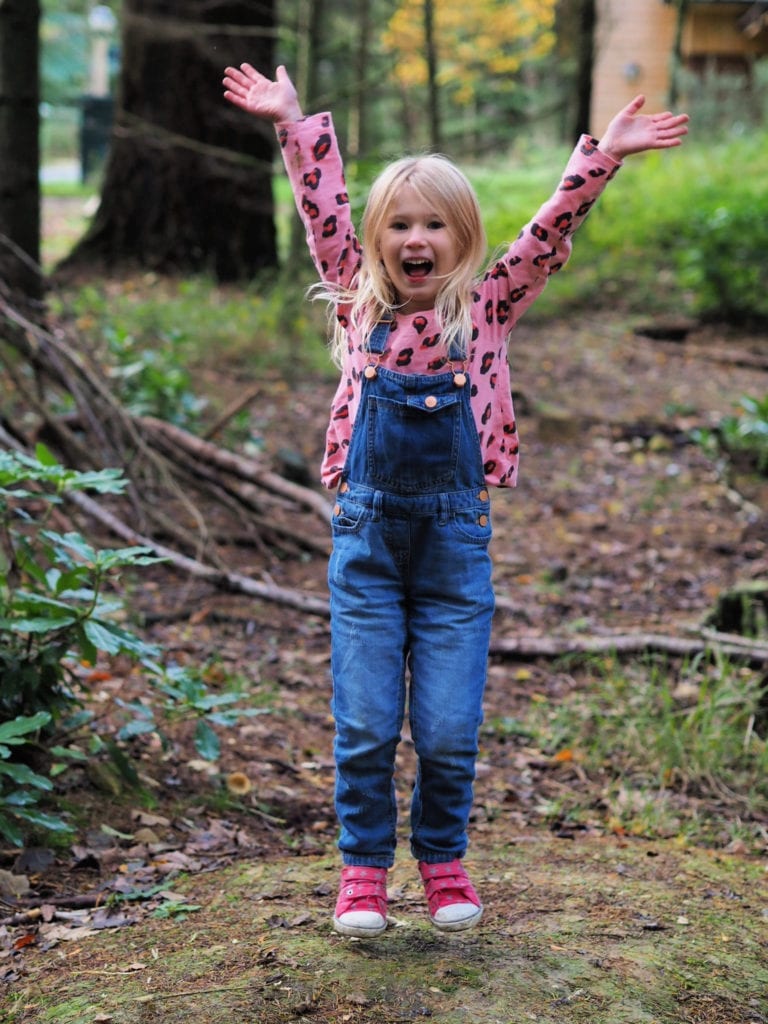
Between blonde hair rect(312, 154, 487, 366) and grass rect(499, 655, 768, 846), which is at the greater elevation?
blonde hair rect(312, 154, 487, 366)

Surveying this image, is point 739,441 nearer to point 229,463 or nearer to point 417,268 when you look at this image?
point 229,463

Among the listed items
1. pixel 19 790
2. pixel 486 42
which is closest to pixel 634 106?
pixel 19 790

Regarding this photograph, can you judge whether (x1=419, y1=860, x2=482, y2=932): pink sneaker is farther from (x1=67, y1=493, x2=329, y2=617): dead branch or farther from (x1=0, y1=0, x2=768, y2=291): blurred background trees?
(x1=0, y1=0, x2=768, y2=291): blurred background trees

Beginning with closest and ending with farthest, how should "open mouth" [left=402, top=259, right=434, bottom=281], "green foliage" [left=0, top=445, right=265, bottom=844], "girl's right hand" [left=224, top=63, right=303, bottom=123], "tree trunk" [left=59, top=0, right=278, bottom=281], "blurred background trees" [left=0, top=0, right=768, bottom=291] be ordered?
1. "open mouth" [left=402, top=259, right=434, bottom=281]
2. "girl's right hand" [left=224, top=63, right=303, bottom=123]
3. "green foliage" [left=0, top=445, right=265, bottom=844]
4. "blurred background trees" [left=0, top=0, right=768, bottom=291]
5. "tree trunk" [left=59, top=0, right=278, bottom=281]

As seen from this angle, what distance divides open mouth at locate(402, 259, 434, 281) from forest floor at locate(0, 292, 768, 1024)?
5.01 feet

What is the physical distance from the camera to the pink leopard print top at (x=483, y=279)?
111 inches

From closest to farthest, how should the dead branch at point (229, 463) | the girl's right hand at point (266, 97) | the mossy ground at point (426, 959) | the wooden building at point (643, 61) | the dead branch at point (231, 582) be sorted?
the mossy ground at point (426, 959), the girl's right hand at point (266, 97), the dead branch at point (231, 582), the dead branch at point (229, 463), the wooden building at point (643, 61)

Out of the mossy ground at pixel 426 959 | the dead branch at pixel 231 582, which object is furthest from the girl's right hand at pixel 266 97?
the dead branch at pixel 231 582

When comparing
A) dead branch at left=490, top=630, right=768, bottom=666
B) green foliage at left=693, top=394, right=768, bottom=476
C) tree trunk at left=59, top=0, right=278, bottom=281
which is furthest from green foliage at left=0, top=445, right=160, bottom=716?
tree trunk at left=59, top=0, right=278, bottom=281

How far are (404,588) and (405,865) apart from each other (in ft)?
3.32

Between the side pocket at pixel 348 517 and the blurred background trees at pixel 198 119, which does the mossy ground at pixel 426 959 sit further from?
the blurred background trees at pixel 198 119

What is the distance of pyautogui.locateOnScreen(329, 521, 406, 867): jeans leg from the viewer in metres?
2.80

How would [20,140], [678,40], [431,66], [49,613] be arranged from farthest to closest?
[678,40]
[431,66]
[20,140]
[49,613]

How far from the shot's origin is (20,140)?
6.39 meters
